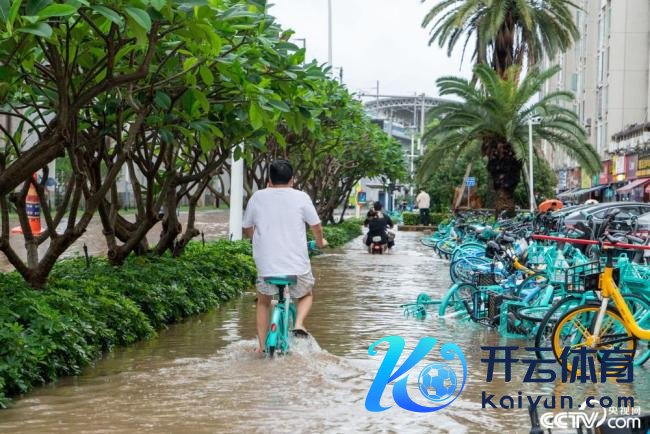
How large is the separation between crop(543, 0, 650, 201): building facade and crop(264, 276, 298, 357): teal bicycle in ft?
119

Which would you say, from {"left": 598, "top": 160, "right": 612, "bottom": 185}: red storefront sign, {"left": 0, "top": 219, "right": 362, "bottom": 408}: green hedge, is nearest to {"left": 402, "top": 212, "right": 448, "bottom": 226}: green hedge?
{"left": 598, "top": 160, "right": 612, "bottom": 185}: red storefront sign

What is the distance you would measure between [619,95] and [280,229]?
4650 cm

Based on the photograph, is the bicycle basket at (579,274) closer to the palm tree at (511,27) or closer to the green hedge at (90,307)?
the green hedge at (90,307)

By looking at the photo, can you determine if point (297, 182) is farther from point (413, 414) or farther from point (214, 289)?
point (413, 414)

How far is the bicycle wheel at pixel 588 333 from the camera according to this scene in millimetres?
7984

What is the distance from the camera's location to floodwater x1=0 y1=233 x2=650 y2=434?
6.39 m

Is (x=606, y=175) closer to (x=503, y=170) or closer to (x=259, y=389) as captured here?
(x=503, y=170)

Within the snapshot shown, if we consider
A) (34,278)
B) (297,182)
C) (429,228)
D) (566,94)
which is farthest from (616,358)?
(429,228)

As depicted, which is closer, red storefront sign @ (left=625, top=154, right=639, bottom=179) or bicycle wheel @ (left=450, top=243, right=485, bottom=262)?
bicycle wheel @ (left=450, top=243, right=485, bottom=262)

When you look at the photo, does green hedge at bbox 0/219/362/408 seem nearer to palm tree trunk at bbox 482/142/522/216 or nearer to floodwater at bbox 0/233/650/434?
floodwater at bbox 0/233/650/434

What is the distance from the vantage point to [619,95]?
5188 centimetres

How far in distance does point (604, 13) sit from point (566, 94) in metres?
23.4

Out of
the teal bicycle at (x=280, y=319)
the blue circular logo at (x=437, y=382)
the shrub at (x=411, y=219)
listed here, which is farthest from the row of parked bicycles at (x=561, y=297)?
the shrub at (x=411, y=219)

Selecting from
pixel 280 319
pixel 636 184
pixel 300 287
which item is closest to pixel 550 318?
pixel 300 287
